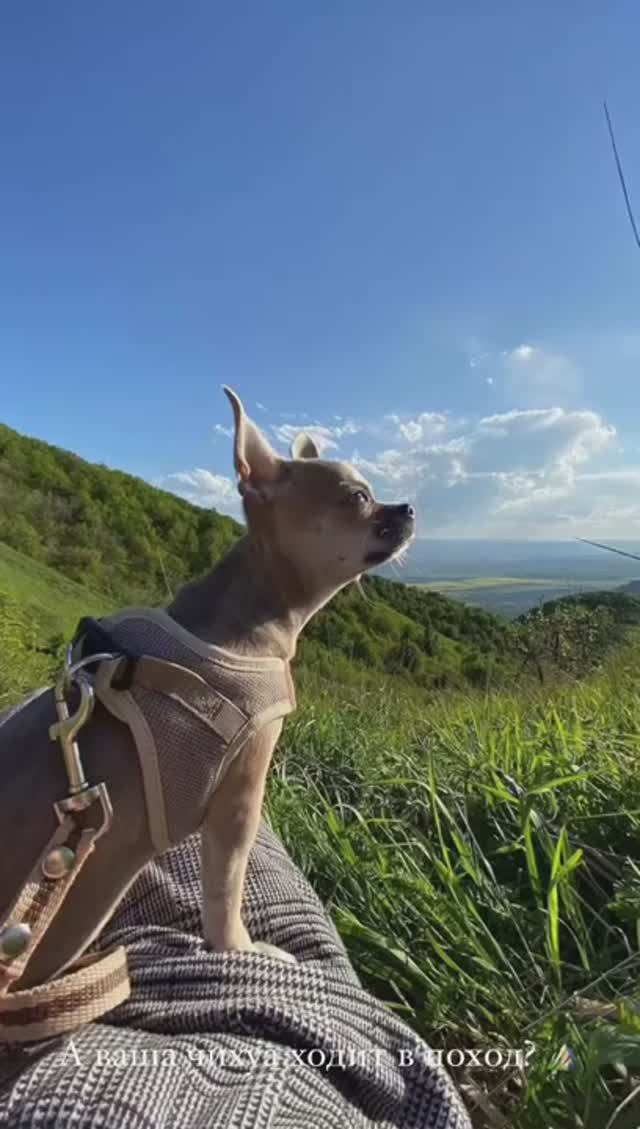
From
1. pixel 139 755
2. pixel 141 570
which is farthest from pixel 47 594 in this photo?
pixel 139 755

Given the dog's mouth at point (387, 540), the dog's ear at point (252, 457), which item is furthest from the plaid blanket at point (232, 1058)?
the dog's ear at point (252, 457)

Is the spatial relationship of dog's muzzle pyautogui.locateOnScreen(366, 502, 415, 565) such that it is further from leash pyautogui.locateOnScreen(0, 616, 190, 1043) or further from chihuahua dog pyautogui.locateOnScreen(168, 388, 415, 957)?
leash pyautogui.locateOnScreen(0, 616, 190, 1043)

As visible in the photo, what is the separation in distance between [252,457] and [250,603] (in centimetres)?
41

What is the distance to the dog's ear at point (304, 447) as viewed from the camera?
2.33 meters

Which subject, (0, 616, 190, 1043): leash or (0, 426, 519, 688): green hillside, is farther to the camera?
(0, 426, 519, 688): green hillside

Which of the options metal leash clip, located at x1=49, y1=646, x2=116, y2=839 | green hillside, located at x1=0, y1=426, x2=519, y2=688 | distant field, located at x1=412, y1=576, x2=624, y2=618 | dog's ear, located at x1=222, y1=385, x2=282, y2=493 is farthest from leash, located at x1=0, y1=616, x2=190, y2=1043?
distant field, located at x1=412, y1=576, x2=624, y2=618

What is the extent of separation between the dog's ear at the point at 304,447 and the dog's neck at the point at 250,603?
485 mm

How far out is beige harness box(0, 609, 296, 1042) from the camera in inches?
51.8

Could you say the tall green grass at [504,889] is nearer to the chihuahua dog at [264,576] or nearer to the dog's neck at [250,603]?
the chihuahua dog at [264,576]

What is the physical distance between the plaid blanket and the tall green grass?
24cm

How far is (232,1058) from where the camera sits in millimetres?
1288

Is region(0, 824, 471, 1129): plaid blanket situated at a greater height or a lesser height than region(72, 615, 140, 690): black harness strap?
lesser

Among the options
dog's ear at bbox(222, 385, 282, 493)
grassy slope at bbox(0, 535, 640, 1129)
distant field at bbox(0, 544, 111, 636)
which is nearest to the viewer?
grassy slope at bbox(0, 535, 640, 1129)

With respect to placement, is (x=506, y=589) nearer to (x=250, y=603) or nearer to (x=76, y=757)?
(x=250, y=603)
